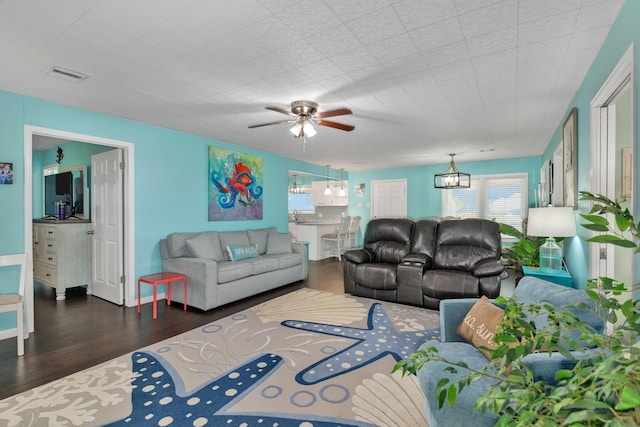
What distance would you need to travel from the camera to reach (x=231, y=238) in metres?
5.11

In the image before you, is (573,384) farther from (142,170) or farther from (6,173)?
(142,170)

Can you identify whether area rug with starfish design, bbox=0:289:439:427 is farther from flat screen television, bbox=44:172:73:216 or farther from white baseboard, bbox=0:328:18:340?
flat screen television, bbox=44:172:73:216

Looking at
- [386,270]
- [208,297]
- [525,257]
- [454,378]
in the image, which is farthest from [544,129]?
[208,297]

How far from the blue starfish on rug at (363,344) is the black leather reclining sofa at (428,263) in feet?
2.02

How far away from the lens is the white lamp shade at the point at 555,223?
9.66 feet

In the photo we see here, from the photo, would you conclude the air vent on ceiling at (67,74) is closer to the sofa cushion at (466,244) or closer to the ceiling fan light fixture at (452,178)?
the sofa cushion at (466,244)

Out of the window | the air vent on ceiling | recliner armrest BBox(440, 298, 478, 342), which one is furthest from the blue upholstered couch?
the window

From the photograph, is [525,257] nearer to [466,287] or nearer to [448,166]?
[466,287]

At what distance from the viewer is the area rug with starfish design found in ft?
6.35

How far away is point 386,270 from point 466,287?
3.24 ft

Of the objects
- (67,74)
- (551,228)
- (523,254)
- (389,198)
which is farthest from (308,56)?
(389,198)

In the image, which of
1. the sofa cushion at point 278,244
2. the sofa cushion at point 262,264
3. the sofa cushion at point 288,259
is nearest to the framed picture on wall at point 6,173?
the sofa cushion at point 262,264

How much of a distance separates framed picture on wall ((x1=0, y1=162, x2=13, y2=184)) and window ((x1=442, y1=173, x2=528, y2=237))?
8.15m

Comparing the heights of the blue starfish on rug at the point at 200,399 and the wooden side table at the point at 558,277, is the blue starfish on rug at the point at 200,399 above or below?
below
